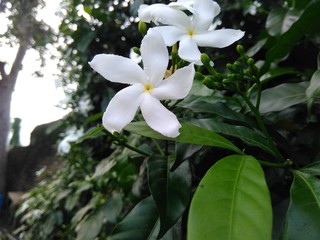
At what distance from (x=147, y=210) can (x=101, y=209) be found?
22.3 inches

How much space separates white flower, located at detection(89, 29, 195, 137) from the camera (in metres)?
0.44

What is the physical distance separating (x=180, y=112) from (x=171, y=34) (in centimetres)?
27

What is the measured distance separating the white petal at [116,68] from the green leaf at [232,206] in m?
0.16

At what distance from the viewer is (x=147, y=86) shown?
475 mm

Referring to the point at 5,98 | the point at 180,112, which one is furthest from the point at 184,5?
the point at 5,98

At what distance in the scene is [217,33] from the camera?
537 millimetres

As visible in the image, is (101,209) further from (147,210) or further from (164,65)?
(164,65)

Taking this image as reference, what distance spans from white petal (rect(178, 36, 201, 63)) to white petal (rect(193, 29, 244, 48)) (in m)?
0.02

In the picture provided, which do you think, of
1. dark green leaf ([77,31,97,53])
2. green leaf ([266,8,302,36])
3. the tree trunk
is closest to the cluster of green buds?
green leaf ([266,8,302,36])

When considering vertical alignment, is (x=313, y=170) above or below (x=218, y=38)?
below

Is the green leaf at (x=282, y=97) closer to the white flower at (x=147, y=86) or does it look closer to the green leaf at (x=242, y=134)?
the green leaf at (x=242, y=134)

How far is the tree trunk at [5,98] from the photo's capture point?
4.29 meters

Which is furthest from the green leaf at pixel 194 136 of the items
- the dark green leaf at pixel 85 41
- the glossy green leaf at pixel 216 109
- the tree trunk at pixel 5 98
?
the tree trunk at pixel 5 98

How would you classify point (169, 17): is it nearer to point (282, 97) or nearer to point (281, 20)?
point (282, 97)
